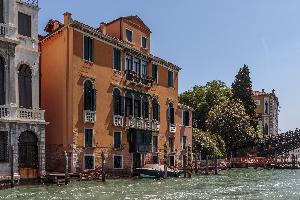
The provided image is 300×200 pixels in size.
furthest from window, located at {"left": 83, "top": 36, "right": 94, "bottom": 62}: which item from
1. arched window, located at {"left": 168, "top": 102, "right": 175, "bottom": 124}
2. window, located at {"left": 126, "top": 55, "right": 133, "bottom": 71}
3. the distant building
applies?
the distant building

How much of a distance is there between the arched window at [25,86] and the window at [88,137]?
5063 mm

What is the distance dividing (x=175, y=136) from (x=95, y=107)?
37.4 ft

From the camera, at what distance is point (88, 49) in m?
30.7

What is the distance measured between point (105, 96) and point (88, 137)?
10.3 ft

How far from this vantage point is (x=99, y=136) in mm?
31250

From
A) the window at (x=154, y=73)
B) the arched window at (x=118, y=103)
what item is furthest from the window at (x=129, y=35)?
the arched window at (x=118, y=103)

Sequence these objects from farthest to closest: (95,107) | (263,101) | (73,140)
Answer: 1. (263,101)
2. (95,107)
3. (73,140)

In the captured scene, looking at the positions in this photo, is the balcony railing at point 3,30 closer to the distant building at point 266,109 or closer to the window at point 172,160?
the window at point 172,160

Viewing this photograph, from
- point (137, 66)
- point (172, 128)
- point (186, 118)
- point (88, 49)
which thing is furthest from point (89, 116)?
point (186, 118)

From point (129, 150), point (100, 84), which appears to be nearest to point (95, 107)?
point (100, 84)

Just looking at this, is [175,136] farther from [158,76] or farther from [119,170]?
[119,170]

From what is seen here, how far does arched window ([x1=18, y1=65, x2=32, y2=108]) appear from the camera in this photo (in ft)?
84.5

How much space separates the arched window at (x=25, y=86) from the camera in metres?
25.7

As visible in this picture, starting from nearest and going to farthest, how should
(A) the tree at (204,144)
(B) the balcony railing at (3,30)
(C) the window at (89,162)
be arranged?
(B) the balcony railing at (3,30) → (C) the window at (89,162) → (A) the tree at (204,144)
